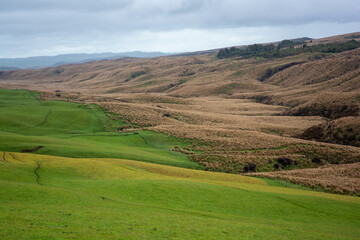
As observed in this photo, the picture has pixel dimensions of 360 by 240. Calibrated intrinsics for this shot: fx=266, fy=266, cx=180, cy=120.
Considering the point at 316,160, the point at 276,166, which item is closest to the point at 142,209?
the point at 276,166

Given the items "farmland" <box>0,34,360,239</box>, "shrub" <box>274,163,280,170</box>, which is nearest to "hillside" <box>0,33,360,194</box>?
"shrub" <box>274,163,280,170</box>

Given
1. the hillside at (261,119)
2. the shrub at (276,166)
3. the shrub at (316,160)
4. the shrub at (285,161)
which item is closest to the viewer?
the shrub at (276,166)

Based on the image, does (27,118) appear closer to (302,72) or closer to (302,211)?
(302,211)

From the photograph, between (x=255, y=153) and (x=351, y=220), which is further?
(x=255, y=153)

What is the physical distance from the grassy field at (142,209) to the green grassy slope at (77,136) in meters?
9.58

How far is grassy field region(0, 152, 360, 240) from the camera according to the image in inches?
513

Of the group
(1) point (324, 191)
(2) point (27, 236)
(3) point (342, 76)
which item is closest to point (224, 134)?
(1) point (324, 191)

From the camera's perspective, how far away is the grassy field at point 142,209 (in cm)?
1304

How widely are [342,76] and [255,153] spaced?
111 metres

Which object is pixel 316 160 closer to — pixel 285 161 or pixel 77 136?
pixel 285 161

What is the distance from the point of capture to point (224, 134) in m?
56.9

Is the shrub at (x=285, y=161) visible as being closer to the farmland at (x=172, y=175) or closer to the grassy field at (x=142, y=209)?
the farmland at (x=172, y=175)

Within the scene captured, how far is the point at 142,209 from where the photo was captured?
1777 centimetres

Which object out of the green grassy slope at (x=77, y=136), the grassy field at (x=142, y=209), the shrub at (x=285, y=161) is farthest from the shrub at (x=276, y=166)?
the grassy field at (x=142, y=209)
